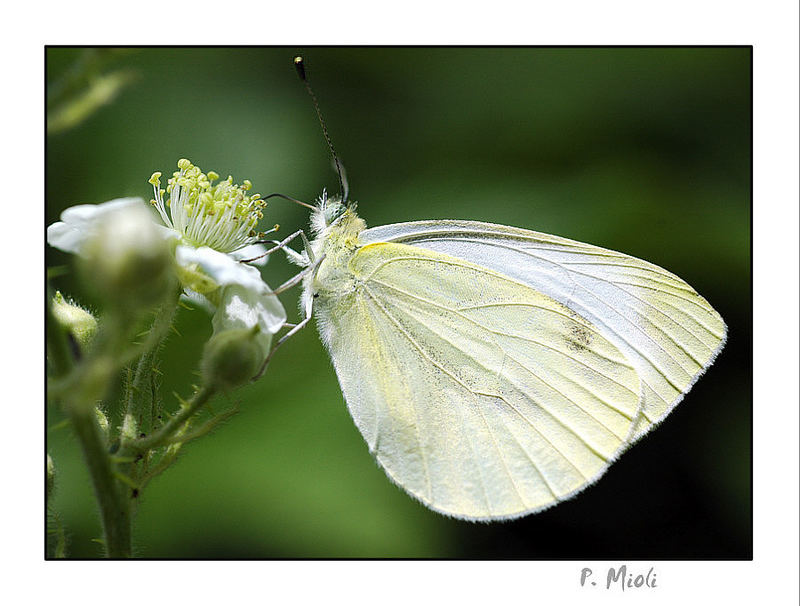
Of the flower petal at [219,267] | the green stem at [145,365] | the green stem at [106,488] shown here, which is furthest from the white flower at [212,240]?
the green stem at [106,488]

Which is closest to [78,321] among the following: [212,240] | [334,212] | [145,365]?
[145,365]

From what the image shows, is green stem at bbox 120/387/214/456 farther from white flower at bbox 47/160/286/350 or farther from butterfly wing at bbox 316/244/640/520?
butterfly wing at bbox 316/244/640/520

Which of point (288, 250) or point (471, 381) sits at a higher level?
point (288, 250)

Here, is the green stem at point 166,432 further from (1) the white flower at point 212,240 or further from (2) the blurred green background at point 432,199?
(2) the blurred green background at point 432,199

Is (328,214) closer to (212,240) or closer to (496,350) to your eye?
(212,240)

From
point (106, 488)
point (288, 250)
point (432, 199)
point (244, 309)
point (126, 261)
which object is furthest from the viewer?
point (432, 199)

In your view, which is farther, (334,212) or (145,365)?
(334,212)

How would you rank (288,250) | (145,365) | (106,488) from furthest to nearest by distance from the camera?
(288,250), (145,365), (106,488)
